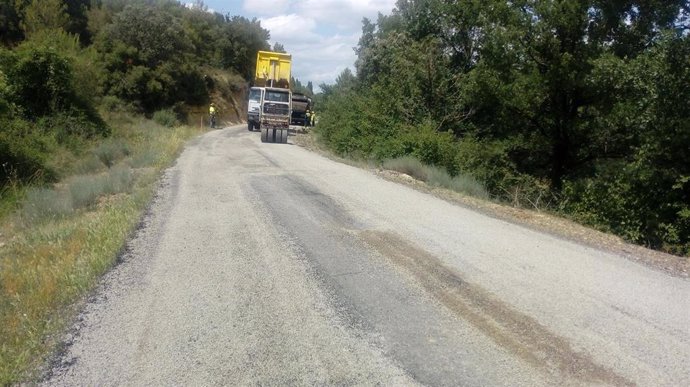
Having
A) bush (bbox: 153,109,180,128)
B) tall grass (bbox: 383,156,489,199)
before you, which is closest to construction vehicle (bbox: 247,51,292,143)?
bush (bbox: 153,109,180,128)

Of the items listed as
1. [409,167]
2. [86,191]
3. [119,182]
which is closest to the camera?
[86,191]

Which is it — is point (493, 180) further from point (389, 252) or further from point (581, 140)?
point (389, 252)

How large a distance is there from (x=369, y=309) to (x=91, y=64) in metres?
33.7

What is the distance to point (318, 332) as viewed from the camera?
192 inches

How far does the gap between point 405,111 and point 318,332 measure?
1986cm

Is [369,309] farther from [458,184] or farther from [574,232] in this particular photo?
[458,184]

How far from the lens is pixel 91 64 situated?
1325 inches

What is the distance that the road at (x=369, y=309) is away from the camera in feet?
13.9

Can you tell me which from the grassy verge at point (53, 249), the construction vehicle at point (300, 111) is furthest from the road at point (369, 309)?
the construction vehicle at point (300, 111)

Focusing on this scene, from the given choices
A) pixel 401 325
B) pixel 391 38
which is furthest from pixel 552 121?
pixel 401 325

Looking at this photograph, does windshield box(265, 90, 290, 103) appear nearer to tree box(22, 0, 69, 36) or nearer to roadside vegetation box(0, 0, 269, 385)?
roadside vegetation box(0, 0, 269, 385)

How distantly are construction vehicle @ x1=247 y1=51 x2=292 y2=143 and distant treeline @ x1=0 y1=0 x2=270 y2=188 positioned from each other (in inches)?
317

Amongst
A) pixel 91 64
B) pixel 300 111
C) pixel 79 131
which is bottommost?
pixel 79 131

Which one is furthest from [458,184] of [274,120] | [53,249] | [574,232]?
[274,120]
